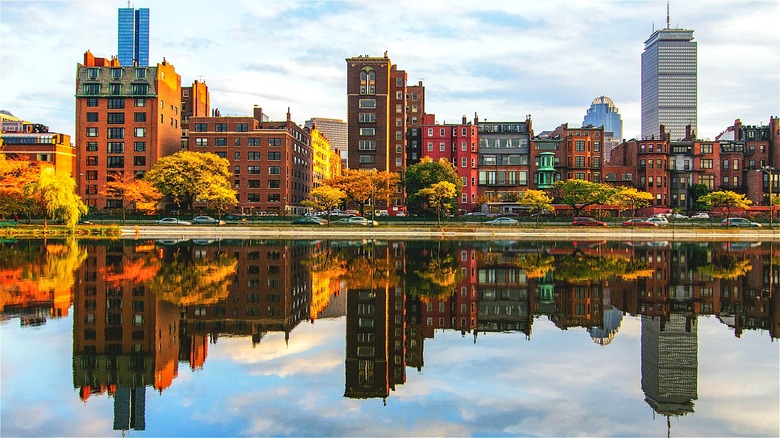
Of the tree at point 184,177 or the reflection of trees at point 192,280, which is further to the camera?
the tree at point 184,177

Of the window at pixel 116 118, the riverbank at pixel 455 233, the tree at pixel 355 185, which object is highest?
the window at pixel 116 118

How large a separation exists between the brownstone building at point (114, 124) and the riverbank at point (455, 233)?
111 ft

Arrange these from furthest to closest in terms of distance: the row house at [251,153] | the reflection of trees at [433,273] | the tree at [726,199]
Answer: the row house at [251,153] → the tree at [726,199] → the reflection of trees at [433,273]

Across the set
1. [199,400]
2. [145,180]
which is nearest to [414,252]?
[199,400]

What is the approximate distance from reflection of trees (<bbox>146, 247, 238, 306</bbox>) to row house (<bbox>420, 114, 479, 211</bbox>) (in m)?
78.7

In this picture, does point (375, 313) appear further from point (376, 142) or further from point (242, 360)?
point (376, 142)

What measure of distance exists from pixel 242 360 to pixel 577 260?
3564 cm

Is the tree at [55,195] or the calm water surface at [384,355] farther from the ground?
the tree at [55,195]

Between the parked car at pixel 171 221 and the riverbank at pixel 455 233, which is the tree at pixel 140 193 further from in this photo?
the riverbank at pixel 455 233

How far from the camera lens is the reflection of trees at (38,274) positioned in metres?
26.0

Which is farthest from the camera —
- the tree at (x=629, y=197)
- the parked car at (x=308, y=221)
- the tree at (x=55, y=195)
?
the tree at (x=629, y=197)

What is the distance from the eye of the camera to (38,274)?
3294 centimetres

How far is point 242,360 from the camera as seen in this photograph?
654 inches

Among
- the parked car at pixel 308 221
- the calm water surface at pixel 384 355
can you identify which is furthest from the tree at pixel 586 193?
the calm water surface at pixel 384 355
